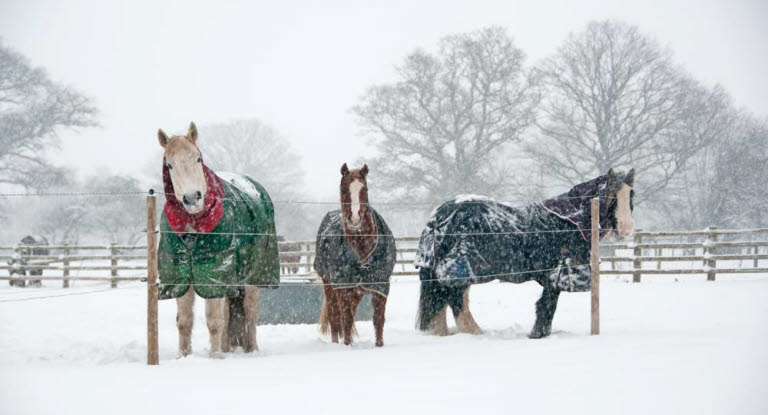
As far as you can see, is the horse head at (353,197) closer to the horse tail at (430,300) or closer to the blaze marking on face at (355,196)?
the blaze marking on face at (355,196)

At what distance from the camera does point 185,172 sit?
5.50 metres

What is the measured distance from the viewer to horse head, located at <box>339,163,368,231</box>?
6.44 metres

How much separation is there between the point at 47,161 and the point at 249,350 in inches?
808

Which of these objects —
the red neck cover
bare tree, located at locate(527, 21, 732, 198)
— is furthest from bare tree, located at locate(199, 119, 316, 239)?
the red neck cover

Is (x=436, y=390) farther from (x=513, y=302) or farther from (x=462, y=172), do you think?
(x=462, y=172)

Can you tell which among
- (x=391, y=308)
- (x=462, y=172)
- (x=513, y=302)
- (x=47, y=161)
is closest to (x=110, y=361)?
(x=391, y=308)

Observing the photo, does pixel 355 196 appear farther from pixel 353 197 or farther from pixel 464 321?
pixel 464 321

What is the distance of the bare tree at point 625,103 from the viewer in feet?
71.7

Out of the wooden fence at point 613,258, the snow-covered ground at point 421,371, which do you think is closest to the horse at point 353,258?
the snow-covered ground at point 421,371

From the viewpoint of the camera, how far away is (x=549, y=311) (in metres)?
7.03

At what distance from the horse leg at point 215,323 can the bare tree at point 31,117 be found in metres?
19.9

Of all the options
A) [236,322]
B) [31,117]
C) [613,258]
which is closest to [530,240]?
[236,322]

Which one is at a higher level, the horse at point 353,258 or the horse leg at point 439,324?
the horse at point 353,258

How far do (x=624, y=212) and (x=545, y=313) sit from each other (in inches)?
59.1
